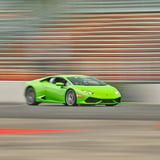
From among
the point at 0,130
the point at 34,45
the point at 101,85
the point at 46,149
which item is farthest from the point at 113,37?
the point at 46,149

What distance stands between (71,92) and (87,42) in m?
8.97

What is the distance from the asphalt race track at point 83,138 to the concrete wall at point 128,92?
9050 millimetres

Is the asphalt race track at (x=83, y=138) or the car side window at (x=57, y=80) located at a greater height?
the car side window at (x=57, y=80)

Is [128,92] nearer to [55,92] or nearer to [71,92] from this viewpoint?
[55,92]

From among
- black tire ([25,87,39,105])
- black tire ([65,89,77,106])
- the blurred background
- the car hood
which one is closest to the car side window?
black tire ([25,87,39,105])

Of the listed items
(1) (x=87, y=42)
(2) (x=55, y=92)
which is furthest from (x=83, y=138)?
(1) (x=87, y=42)

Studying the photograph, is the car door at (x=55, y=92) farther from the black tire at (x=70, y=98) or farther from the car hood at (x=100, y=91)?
the car hood at (x=100, y=91)

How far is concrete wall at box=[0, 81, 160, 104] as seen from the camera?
24.1 metres

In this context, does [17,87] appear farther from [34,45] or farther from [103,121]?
[103,121]

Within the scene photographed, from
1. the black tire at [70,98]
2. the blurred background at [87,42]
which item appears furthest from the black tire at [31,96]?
the blurred background at [87,42]

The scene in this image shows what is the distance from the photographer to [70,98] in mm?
20500

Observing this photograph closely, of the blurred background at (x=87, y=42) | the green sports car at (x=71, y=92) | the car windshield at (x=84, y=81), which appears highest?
the blurred background at (x=87, y=42)

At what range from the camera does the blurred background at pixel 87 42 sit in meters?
28.1

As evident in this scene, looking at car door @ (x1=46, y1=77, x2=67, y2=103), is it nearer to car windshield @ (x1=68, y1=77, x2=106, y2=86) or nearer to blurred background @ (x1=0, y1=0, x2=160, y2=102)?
car windshield @ (x1=68, y1=77, x2=106, y2=86)
